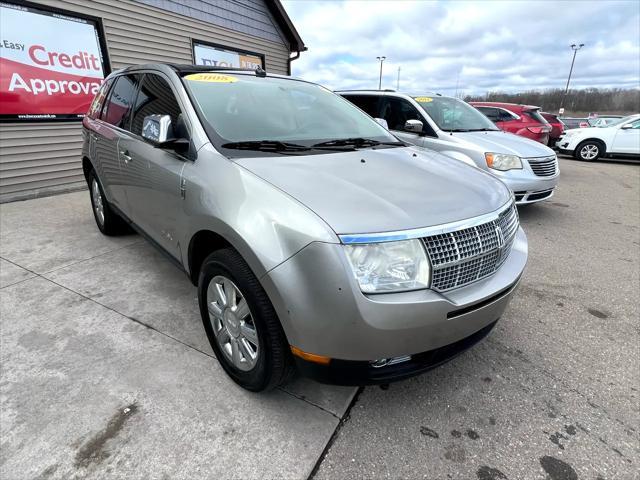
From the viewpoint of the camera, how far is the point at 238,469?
168 cm

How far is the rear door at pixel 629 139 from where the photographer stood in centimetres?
1108

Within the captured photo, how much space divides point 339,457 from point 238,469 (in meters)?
0.45

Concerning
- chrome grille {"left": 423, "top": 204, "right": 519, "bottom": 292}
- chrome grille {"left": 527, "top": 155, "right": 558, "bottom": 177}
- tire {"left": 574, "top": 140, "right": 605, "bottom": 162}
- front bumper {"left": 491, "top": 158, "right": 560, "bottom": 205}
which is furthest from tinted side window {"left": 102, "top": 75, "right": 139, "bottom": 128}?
tire {"left": 574, "top": 140, "right": 605, "bottom": 162}

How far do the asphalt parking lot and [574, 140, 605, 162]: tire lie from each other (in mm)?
10774

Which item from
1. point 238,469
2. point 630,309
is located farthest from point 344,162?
point 630,309

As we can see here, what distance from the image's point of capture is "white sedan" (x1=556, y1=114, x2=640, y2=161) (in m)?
11.2

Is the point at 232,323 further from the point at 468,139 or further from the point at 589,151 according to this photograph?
the point at 589,151

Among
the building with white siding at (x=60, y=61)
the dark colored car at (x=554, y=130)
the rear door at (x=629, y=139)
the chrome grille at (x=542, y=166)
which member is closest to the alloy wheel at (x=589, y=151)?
the rear door at (x=629, y=139)

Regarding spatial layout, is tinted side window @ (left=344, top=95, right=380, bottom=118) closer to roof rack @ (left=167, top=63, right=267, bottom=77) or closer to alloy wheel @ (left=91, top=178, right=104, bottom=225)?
roof rack @ (left=167, top=63, right=267, bottom=77)

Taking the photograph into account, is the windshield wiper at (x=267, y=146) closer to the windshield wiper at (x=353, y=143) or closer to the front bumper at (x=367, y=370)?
the windshield wiper at (x=353, y=143)

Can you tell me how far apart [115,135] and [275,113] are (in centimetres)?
156

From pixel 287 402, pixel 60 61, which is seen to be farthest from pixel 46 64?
pixel 287 402

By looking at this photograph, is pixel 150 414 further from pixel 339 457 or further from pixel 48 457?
pixel 339 457

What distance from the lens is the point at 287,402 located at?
2.06 m
